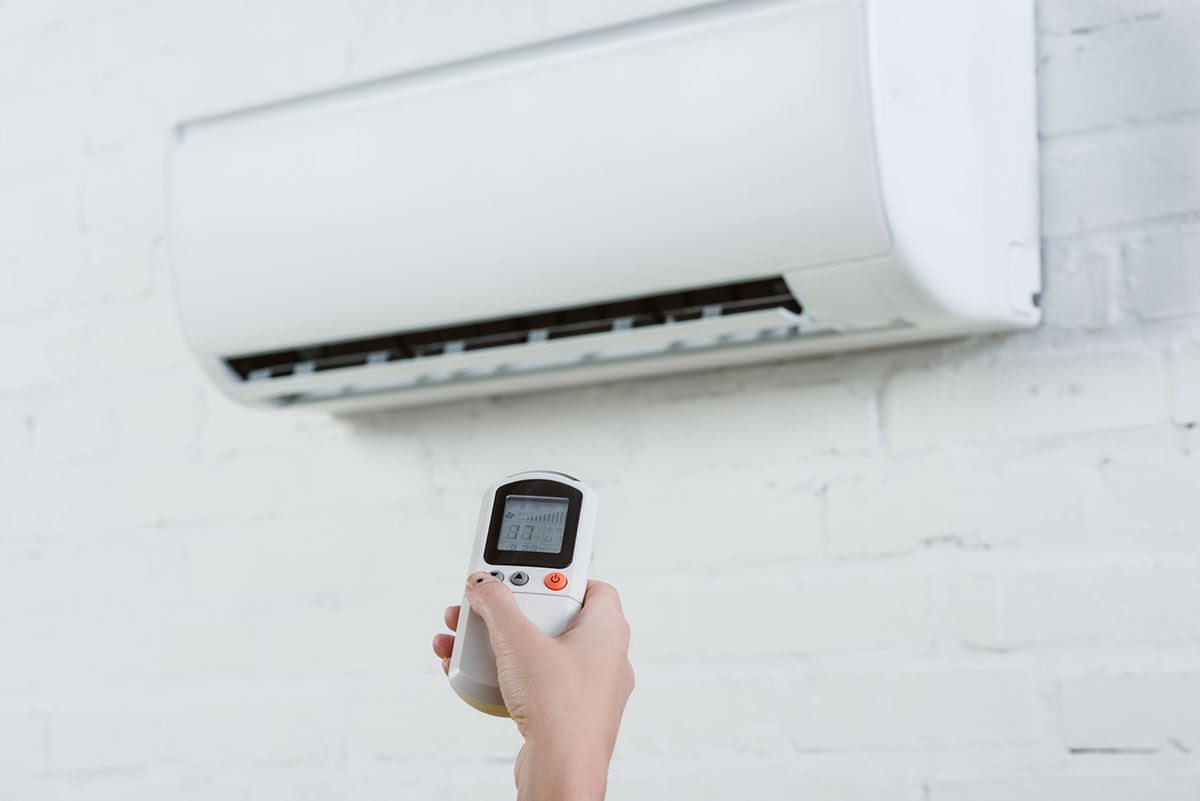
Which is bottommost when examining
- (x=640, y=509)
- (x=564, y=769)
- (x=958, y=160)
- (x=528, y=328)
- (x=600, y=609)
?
(x=564, y=769)

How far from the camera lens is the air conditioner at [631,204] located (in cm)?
92

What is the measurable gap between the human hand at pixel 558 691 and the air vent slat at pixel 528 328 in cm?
32

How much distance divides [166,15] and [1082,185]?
1.10 meters

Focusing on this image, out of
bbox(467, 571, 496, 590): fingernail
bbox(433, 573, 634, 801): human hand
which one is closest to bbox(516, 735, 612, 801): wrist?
bbox(433, 573, 634, 801): human hand

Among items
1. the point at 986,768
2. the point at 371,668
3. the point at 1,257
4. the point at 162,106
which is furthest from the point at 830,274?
the point at 1,257

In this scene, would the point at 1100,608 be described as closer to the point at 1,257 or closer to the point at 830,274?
the point at 830,274

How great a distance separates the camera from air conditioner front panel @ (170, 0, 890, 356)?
917mm

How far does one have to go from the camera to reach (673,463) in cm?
126

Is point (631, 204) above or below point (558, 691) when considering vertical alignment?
above

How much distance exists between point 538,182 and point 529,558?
1.04ft

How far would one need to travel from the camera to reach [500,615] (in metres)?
0.78

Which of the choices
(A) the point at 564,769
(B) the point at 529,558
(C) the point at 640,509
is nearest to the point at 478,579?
(B) the point at 529,558

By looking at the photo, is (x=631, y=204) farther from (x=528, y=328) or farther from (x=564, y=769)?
(x=564, y=769)

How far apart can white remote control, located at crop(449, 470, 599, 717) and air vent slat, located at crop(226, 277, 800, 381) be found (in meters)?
0.23
